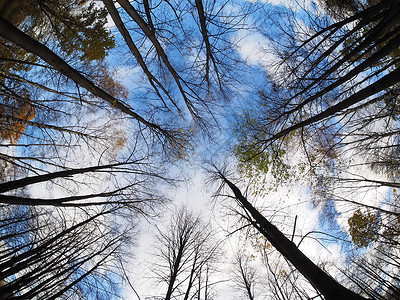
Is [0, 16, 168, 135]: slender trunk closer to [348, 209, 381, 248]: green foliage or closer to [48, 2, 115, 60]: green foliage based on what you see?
[48, 2, 115, 60]: green foliage

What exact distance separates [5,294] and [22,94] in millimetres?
7277

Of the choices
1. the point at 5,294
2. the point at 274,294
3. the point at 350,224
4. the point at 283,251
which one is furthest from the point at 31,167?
the point at 350,224

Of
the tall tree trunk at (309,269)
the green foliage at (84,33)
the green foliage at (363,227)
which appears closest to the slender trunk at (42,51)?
the green foliage at (84,33)

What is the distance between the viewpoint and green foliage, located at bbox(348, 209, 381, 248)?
7.26 meters

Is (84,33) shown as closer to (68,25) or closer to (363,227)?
(68,25)

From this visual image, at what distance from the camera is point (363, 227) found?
24.9 feet

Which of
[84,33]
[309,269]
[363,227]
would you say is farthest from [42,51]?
[363,227]

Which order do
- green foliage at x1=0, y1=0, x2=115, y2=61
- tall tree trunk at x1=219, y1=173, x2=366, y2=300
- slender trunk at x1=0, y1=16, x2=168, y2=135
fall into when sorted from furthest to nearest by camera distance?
green foliage at x1=0, y1=0, x2=115, y2=61 → slender trunk at x1=0, y1=16, x2=168, y2=135 → tall tree trunk at x1=219, y1=173, x2=366, y2=300

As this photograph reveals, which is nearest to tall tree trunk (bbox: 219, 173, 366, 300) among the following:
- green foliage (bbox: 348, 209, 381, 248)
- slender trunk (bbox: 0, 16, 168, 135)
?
slender trunk (bbox: 0, 16, 168, 135)

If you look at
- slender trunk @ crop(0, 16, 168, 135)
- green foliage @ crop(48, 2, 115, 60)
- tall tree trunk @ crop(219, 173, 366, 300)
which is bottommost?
tall tree trunk @ crop(219, 173, 366, 300)

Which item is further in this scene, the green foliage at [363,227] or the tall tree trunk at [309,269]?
the green foliage at [363,227]

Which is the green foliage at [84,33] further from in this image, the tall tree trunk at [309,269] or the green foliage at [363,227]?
the green foliage at [363,227]

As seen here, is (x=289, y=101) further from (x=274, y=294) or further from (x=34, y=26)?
(x=34, y=26)

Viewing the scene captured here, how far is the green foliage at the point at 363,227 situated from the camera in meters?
7.26
